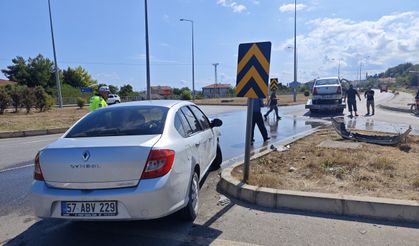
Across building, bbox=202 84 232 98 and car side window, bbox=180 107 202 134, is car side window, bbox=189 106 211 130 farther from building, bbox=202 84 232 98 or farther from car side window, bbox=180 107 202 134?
building, bbox=202 84 232 98

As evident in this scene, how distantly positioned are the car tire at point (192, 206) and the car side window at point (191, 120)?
0.84 meters

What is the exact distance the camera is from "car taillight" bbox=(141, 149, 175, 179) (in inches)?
157

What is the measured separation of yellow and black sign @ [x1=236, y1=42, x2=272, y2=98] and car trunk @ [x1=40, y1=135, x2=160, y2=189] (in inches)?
92.0

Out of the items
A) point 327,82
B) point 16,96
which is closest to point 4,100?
point 16,96

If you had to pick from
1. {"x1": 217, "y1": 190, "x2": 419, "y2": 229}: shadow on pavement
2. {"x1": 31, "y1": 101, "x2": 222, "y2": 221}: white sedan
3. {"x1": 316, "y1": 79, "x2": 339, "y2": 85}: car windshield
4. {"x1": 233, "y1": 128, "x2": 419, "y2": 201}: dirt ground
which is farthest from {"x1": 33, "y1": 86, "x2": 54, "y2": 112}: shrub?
{"x1": 31, "y1": 101, "x2": 222, "y2": 221}: white sedan

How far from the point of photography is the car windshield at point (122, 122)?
4629 millimetres

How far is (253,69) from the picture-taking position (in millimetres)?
5996

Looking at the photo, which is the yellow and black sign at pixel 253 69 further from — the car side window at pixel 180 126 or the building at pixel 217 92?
the building at pixel 217 92

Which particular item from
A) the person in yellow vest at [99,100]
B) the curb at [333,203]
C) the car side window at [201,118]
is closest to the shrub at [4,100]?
the person in yellow vest at [99,100]

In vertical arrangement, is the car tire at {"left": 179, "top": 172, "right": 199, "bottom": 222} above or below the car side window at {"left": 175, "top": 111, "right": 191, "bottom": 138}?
below

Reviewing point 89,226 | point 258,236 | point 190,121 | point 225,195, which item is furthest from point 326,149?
point 89,226

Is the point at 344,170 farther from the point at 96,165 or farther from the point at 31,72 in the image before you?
the point at 31,72

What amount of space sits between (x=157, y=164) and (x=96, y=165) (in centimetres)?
61

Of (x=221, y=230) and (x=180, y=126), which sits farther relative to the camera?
(x=180, y=126)
